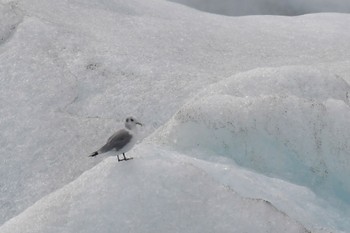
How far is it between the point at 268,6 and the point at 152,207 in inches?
681

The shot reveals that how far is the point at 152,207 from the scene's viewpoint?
12.4ft

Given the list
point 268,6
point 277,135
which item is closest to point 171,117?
point 277,135

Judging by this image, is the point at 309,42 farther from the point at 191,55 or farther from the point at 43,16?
the point at 43,16

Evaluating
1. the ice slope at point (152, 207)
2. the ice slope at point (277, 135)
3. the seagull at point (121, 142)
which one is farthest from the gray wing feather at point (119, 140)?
the ice slope at point (277, 135)

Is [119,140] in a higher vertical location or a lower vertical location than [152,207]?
higher

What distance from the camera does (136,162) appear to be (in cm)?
409

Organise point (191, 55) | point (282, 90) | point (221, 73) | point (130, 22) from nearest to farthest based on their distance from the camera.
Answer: point (282, 90) < point (221, 73) < point (191, 55) < point (130, 22)

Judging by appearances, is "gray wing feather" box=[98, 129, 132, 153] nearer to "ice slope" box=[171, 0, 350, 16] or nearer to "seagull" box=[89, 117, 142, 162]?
"seagull" box=[89, 117, 142, 162]

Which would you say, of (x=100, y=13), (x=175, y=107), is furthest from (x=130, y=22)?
(x=175, y=107)

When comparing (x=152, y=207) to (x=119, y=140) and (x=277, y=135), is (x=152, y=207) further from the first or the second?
(x=277, y=135)

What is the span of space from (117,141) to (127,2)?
575 cm

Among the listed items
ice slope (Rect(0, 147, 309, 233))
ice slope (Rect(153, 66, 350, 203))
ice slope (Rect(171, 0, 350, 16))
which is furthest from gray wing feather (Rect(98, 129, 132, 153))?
ice slope (Rect(171, 0, 350, 16))

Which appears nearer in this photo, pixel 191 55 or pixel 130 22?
pixel 191 55

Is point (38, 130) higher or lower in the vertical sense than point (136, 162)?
lower
